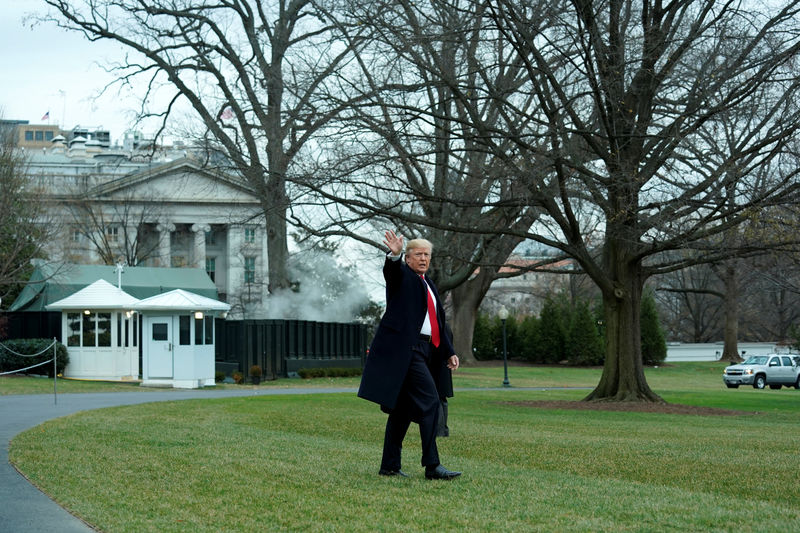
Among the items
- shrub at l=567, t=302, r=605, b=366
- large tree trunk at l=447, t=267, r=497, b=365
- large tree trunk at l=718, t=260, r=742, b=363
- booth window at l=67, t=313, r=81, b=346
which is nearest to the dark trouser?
booth window at l=67, t=313, r=81, b=346

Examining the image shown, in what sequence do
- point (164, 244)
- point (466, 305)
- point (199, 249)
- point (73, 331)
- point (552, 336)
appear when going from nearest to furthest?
point (73, 331), point (466, 305), point (552, 336), point (164, 244), point (199, 249)

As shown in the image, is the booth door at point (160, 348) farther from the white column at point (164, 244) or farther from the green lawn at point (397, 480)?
the white column at point (164, 244)

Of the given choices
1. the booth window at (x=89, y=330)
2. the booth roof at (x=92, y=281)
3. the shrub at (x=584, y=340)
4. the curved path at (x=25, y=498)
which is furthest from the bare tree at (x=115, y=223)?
the curved path at (x=25, y=498)

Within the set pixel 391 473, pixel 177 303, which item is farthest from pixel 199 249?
pixel 391 473

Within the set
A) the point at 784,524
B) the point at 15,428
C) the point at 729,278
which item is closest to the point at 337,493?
the point at 784,524

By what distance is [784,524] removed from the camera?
645 centimetres

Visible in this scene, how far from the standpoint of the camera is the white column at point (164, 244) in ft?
244

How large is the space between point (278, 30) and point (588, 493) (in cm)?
3221

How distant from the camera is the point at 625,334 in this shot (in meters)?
23.8

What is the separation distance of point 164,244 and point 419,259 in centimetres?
7056

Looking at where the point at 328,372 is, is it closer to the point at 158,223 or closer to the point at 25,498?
the point at 25,498

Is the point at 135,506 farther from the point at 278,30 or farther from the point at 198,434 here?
the point at 278,30

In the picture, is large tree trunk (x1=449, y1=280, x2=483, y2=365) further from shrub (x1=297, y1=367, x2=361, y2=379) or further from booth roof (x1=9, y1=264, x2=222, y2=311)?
booth roof (x1=9, y1=264, x2=222, y2=311)

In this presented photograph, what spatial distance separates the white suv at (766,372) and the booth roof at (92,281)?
80.2ft
